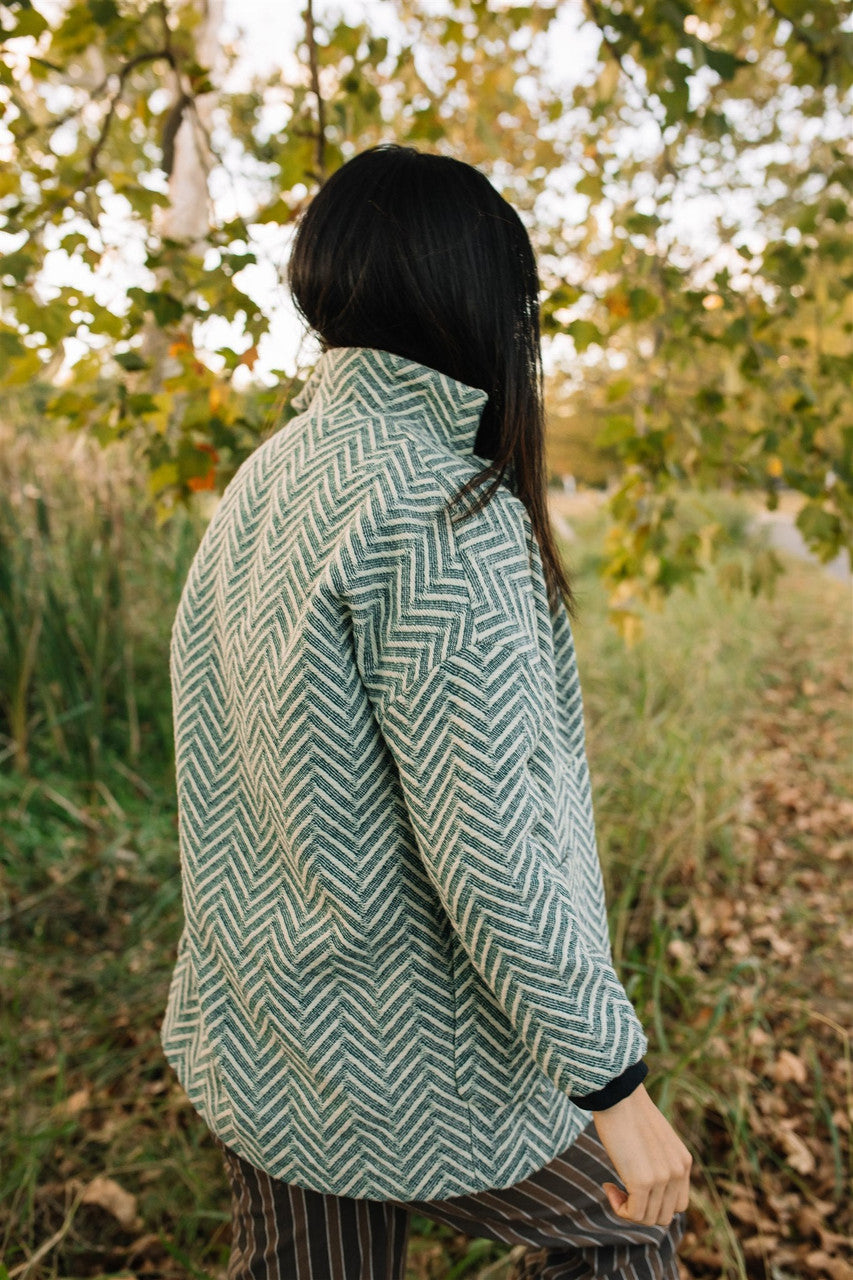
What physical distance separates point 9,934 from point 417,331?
96.9 inches

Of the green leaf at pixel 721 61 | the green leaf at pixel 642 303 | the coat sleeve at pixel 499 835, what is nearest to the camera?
the coat sleeve at pixel 499 835

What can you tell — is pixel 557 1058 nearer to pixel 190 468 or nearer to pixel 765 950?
pixel 190 468

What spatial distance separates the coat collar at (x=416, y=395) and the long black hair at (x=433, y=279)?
0.13 feet

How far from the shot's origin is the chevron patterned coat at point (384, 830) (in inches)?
30.6

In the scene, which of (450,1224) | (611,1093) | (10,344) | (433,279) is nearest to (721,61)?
(433,279)

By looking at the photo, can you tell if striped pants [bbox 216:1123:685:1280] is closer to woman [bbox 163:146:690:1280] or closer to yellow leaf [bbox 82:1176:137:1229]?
woman [bbox 163:146:690:1280]

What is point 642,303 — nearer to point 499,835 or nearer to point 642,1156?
→ point 499,835

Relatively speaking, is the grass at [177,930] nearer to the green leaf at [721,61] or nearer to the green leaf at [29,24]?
the green leaf at [721,61]

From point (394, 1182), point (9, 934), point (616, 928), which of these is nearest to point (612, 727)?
point (616, 928)

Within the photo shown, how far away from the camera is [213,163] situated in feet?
7.29

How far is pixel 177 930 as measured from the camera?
269 cm

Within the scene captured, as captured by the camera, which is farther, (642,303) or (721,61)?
(642,303)

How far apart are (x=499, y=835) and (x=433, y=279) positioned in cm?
56

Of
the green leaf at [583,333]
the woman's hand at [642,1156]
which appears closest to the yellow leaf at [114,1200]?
the woman's hand at [642,1156]
